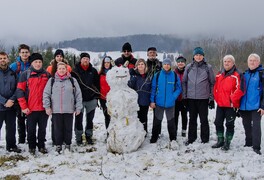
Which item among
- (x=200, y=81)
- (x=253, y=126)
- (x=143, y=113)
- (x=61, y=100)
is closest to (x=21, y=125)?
(x=61, y=100)

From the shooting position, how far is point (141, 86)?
7.19 metres


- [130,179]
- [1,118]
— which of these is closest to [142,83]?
[130,179]

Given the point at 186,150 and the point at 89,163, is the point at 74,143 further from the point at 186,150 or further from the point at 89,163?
the point at 186,150

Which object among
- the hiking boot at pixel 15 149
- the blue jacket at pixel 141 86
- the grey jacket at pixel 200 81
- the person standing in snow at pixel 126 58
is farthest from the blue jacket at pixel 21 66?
the grey jacket at pixel 200 81

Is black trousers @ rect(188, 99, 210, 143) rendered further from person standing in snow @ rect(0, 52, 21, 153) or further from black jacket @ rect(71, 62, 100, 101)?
person standing in snow @ rect(0, 52, 21, 153)

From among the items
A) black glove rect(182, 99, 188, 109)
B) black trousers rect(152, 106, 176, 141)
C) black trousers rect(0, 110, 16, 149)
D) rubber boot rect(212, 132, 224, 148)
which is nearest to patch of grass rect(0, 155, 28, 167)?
black trousers rect(0, 110, 16, 149)

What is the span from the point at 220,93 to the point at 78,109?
340cm

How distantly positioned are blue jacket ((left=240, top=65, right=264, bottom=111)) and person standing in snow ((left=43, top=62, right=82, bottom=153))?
3894mm

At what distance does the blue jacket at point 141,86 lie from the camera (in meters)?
7.20

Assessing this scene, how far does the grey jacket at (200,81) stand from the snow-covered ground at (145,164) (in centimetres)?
127

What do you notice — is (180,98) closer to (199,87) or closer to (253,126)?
(199,87)

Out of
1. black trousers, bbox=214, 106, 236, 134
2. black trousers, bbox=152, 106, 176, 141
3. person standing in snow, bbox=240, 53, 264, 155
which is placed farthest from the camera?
black trousers, bbox=152, 106, 176, 141

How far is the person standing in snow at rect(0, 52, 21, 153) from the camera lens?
254 inches

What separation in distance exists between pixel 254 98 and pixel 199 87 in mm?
1275
